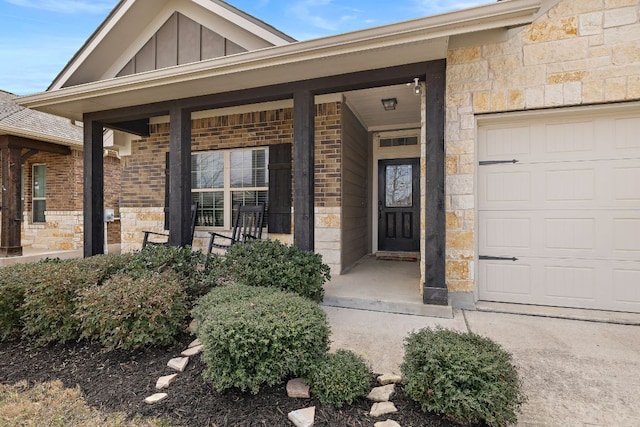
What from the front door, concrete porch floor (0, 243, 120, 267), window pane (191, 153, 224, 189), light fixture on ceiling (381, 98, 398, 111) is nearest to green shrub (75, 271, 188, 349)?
window pane (191, 153, 224, 189)

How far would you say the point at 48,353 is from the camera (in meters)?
2.48

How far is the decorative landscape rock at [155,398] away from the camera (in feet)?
5.98

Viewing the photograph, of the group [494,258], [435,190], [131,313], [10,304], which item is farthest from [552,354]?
[10,304]

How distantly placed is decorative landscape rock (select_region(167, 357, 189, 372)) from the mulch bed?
3cm

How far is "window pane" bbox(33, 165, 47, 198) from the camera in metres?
8.11

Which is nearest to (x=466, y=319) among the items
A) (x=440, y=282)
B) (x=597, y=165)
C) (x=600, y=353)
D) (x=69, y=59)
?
(x=440, y=282)

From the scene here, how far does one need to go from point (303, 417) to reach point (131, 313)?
4.88ft

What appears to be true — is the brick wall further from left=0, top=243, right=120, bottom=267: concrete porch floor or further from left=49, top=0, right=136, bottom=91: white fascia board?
left=0, top=243, right=120, bottom=267: concrete porch floor

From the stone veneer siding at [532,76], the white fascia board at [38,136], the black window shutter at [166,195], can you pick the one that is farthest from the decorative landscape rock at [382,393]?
the white fascia board at [38,136]

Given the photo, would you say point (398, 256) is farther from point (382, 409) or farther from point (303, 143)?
point (382, 409)

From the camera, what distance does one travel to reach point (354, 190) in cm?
533

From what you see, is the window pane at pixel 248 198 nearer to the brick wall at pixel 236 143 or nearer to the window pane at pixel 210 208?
the window pane at pixel 210 208

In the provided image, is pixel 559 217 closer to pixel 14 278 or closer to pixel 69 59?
pixel 14 278

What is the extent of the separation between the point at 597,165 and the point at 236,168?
15.4 ft
